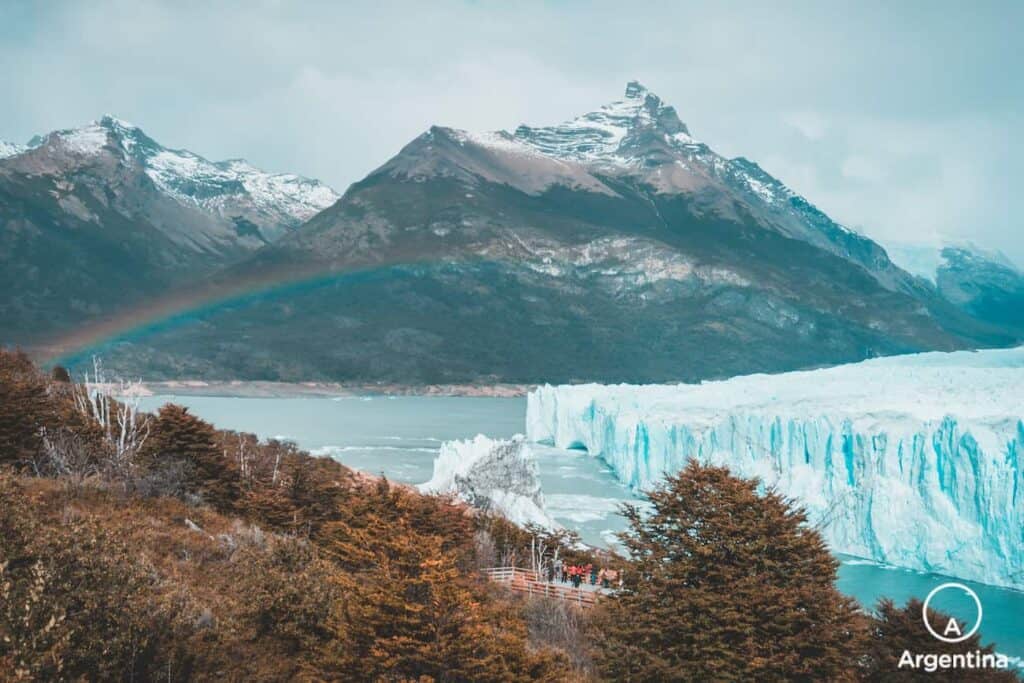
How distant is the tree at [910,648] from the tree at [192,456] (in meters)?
16.8

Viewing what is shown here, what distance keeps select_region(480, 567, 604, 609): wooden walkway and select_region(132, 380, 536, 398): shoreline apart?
107243 mm

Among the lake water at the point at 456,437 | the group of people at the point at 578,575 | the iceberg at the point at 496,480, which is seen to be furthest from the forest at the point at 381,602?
the iceberg at the point at 496,480

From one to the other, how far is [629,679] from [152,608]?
A: 6.80m

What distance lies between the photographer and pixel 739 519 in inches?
533

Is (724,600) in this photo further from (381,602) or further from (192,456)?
(192,456)

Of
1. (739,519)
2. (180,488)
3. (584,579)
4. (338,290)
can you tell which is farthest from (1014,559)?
(338,290)

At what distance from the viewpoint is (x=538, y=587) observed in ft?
64.4

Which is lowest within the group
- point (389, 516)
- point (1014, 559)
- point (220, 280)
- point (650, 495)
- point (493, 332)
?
point (1014, 559)

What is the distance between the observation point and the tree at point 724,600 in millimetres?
11992

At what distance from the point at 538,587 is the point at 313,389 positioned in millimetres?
124643

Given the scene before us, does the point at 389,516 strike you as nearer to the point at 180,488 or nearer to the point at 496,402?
the point at 180,488

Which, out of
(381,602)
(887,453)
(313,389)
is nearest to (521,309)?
(313,389)

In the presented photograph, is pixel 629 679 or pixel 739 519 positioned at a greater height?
pixel 739 519

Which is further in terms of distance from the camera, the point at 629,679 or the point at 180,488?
the point at 180,488
